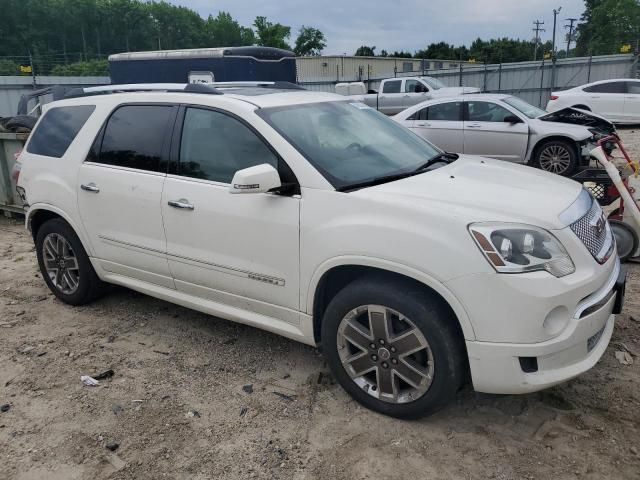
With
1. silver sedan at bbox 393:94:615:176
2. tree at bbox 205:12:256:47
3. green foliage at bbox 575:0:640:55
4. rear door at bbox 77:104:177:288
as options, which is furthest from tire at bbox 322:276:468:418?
tree at bbox 205:12:256:47

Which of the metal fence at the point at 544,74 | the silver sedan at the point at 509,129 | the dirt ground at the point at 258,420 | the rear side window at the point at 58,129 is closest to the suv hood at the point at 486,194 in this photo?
the dirt ground at the point at 258,420

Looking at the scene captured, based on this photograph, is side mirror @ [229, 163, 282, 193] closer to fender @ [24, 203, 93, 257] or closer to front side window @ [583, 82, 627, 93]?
fender @ [24, 203, 93, 257]

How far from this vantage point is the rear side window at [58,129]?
4.39 metres

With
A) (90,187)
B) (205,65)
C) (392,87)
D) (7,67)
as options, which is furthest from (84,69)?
(90,187)

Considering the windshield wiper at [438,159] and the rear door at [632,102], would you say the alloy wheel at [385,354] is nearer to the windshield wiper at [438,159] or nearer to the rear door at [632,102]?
the windshield wiper at [438,159]

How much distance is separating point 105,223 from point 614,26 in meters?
75.1

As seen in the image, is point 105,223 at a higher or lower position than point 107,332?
higher

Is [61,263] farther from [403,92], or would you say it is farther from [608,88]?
[403,92]

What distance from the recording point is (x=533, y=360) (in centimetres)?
265

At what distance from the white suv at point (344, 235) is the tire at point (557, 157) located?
7013mm

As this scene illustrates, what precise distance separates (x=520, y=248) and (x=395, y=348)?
828mm

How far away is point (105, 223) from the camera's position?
4.15m

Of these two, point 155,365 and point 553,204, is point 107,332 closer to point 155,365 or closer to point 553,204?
point 155,365

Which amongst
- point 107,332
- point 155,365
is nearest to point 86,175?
point 107,332
